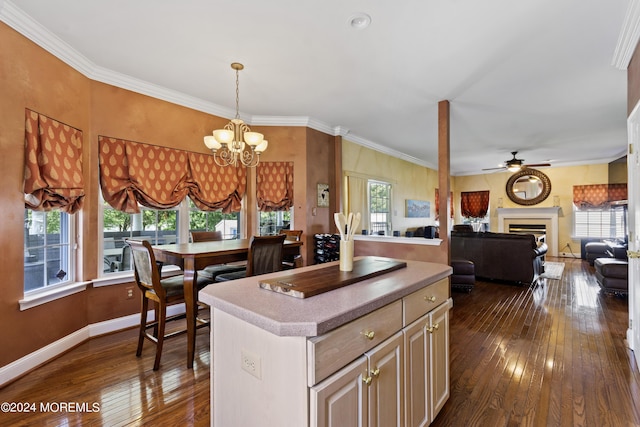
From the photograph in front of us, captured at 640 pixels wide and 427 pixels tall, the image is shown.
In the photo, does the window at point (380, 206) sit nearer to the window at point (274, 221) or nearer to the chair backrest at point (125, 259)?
the window at point (274, 221)

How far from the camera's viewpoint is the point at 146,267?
2.47 metres

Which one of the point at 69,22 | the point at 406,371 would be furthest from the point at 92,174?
the point at 406,371

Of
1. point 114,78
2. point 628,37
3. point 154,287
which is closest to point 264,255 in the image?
point 154,287

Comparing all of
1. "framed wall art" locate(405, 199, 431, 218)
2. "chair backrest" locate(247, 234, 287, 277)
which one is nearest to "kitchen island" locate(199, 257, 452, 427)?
"chair backrest" locate(247, 234, 287, 277)

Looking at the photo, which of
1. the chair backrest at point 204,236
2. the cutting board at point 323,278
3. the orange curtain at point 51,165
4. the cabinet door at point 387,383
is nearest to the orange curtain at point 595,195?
the cutting board at point 323,278

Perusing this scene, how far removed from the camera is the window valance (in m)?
3.20

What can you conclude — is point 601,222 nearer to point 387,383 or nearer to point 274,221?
point 274,221

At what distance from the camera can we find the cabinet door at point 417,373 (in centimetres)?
145

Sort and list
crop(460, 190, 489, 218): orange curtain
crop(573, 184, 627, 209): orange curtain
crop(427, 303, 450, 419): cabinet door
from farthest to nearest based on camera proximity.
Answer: crop(460, 190, 489, 218): orange curtain
crop(573, 184, 627, 209): orange curtain
crop(427, 303, 450, 419): cabinet door

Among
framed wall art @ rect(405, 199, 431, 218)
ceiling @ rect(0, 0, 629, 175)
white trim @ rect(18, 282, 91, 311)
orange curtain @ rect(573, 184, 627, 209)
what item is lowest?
white trim @ rect(18, 282, 91, 311)

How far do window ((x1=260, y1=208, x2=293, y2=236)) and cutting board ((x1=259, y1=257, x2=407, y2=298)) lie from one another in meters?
2.85

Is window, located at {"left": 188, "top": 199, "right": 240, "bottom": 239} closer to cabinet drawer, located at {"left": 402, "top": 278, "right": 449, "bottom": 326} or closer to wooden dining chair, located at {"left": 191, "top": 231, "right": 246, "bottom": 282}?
wooden dining chair, located at {"left": 191, "top": 231, "right": 246, "bottom": 282}

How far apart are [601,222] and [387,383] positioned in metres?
9.64

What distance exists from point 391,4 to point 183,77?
228 centimetres
